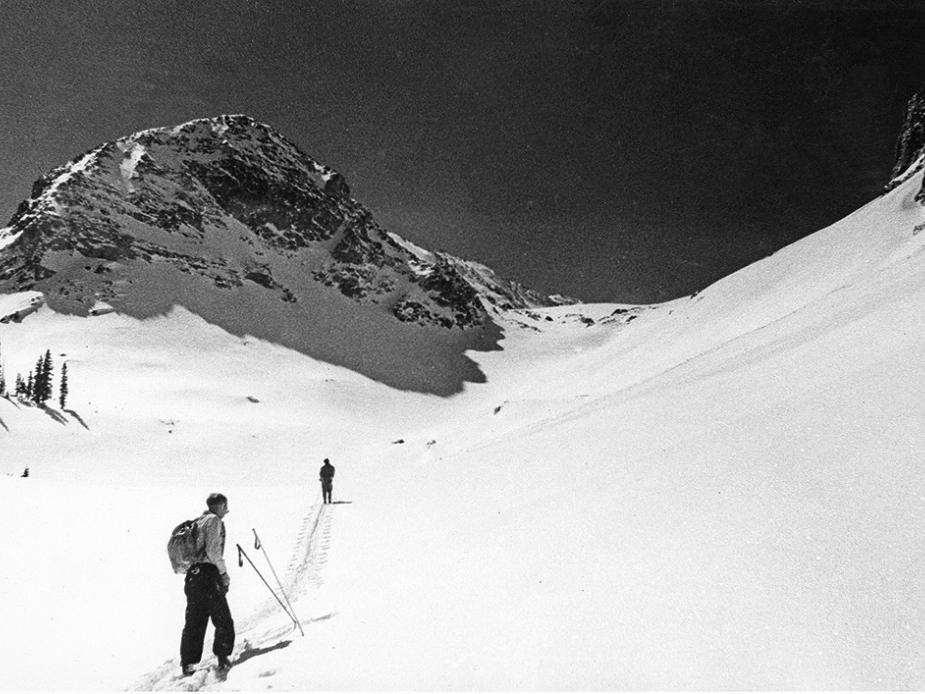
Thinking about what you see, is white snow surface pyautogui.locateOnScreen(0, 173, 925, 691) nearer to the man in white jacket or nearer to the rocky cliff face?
the man in white jacket

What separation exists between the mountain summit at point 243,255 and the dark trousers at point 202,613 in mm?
91427

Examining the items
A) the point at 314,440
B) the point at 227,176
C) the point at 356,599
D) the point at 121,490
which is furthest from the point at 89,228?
the point at 356,599

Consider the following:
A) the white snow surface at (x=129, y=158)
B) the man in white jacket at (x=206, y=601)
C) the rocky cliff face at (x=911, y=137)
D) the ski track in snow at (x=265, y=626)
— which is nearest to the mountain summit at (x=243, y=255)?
the white snow surface at (x=129, y=158)

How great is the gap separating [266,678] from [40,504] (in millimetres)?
9107

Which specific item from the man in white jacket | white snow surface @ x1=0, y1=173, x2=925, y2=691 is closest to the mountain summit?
white snow surface @ x1=0, y1=173, x2=925, y2=691

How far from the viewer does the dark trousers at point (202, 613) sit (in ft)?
17.7

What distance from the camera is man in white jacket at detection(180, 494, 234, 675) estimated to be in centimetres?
538

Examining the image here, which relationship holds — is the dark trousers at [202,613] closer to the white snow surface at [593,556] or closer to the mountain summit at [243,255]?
the white snow surface at [593,556]

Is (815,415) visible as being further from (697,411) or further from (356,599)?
(356,599)

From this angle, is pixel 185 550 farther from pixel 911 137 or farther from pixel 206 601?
pixel 911 137

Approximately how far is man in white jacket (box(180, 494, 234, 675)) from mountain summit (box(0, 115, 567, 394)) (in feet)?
300

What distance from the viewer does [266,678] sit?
15.8 ft

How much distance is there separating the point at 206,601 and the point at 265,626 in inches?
60.1

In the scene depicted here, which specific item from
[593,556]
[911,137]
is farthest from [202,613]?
[911,137]
